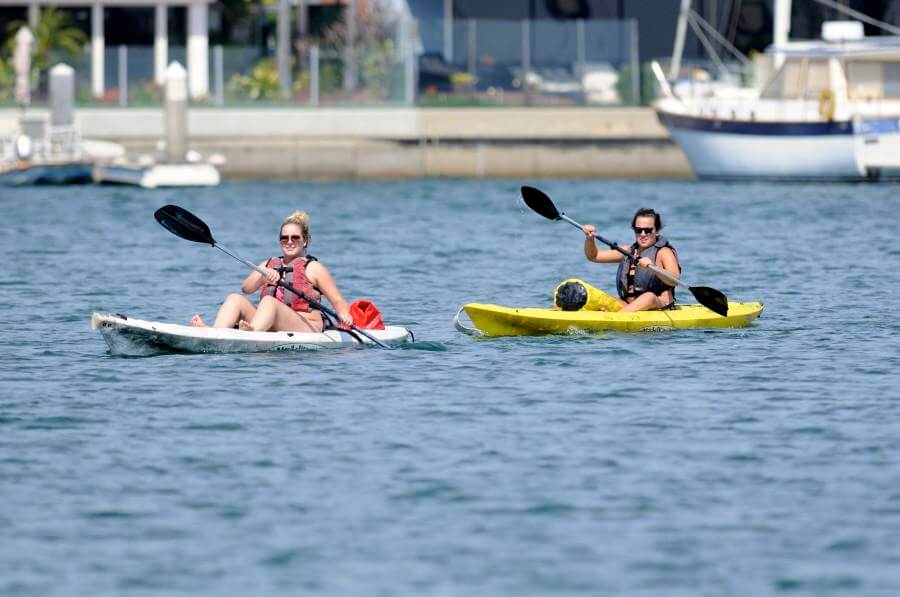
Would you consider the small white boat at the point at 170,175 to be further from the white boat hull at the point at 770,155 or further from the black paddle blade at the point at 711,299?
the black paddle blade at the point at 711,299

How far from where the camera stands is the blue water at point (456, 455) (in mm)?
8898

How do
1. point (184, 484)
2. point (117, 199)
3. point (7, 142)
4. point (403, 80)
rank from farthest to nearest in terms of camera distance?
1. point (403, 80)
2. point (7, 142)
3. point (117, 199)
4. point (184, 484)

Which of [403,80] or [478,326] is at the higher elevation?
[403,80]

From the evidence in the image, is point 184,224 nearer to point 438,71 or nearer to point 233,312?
point 233,312

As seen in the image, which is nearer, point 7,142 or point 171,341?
point 171,341

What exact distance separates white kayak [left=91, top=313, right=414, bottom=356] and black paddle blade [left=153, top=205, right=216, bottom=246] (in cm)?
82

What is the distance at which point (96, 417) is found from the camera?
12.7 meters

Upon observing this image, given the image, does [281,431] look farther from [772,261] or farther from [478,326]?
[772,261]

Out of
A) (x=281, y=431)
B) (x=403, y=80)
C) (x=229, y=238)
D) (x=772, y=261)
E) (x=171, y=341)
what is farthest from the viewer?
(x=403, y=80)

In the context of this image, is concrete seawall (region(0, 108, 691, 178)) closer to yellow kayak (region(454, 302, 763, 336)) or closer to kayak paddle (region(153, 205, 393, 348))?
yellow kayak (region(454, 302, 763, 336))

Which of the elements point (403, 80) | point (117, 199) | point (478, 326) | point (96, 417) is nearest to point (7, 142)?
point (117, 199)

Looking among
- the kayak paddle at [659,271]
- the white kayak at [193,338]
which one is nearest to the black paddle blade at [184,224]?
the white kayak at [193,338]

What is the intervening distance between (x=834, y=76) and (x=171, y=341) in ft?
90.4

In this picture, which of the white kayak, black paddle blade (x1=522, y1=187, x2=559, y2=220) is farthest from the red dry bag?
black paddle blade (x1=522, y1=187, x2=559, y2=220)
